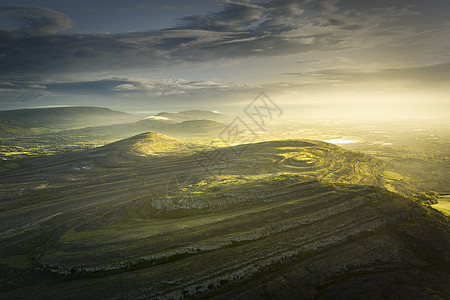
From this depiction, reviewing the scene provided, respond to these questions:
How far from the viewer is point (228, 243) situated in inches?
1624

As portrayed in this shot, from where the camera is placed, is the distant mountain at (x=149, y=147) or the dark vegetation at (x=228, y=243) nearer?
the dark vegetation at (x=228, y=243)

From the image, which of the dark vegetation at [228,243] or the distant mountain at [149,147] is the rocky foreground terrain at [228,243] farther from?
the distant mountain at [149,147]

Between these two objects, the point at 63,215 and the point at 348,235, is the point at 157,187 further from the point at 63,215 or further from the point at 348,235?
the point at 348,235

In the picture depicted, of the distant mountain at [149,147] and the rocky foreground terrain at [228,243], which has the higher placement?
the distant mountain at [149,147]

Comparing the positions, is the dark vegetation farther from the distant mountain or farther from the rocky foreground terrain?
the distant mountain

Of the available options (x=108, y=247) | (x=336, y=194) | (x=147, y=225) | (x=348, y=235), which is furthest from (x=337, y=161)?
(x=108, y=247)

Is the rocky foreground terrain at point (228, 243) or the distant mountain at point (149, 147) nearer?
the rocky foreground terrain at point (228, 243)

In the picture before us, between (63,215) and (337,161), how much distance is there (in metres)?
119

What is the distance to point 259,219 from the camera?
48.2 meters

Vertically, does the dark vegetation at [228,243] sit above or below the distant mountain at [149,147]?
below

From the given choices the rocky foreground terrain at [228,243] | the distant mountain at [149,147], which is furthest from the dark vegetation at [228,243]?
the distant mountain at [149,147]

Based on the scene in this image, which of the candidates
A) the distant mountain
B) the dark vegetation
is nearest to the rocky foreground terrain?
the dark vegetation

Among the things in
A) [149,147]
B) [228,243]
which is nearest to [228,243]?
[228,243]

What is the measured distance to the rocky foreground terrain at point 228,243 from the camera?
3331cm
